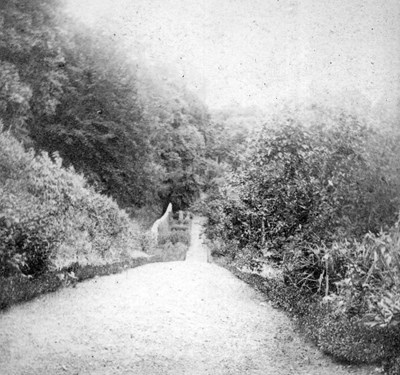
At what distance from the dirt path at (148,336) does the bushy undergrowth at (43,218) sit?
29.0 inches

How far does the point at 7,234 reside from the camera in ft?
18.4

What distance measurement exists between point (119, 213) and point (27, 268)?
19.0 ft

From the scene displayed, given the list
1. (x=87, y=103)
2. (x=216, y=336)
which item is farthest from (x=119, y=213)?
(x=216, y=336)

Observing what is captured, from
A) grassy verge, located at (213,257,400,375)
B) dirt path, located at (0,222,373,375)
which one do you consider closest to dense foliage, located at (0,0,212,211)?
dirt path, located at (0,222,373,375)

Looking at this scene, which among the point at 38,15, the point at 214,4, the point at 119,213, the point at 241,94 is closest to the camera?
the point at 214,4

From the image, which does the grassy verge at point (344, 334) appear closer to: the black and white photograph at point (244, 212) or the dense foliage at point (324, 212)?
the black and white photograph at point (244, 212)

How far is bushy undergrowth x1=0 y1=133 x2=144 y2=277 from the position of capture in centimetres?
570

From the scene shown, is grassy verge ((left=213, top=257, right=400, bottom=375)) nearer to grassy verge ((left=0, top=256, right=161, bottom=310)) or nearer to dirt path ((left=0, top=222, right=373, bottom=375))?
dirt path ((left=0, top=222, right=373, bottom=375))

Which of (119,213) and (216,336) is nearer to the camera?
(216,336)

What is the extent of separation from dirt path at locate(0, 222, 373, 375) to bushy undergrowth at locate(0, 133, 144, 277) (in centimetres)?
74

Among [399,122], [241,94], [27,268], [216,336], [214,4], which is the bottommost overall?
[216,336]

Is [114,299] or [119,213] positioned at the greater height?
[119,213]

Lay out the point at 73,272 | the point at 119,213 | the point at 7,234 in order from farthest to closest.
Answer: the point at 119,213
the point at 73,272
the point at 7,234

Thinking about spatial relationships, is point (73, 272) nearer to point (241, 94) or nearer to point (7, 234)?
point (7, 234)
